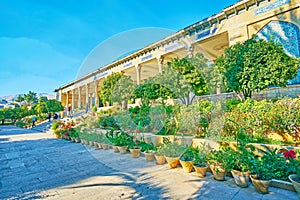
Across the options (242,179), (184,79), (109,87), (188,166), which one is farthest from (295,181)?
(109,87)

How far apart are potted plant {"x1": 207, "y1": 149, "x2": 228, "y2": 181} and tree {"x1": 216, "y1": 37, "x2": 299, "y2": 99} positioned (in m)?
3.84

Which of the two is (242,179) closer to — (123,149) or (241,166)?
(241,166)

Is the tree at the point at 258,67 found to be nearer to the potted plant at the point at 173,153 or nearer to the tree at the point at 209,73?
the tree at the point at 209,73

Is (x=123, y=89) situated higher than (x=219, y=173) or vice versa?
(x=123, y=89)

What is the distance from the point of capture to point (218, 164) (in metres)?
3.92

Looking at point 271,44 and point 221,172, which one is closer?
point 221,172

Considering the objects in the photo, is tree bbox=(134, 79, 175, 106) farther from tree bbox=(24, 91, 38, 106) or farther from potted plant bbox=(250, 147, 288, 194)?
tree bbox=(24, 91, 38, 106)

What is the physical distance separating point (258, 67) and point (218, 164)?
4437 mm

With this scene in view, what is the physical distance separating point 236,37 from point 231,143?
9.17 metres

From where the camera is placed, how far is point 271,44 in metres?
6.96

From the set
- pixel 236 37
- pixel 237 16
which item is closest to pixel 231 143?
pixel 236 37

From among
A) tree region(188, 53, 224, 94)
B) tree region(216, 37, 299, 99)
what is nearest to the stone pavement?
tree region(216, 37, 299, 99)

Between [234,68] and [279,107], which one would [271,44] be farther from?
[279,107]

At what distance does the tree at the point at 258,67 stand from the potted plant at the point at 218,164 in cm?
384
